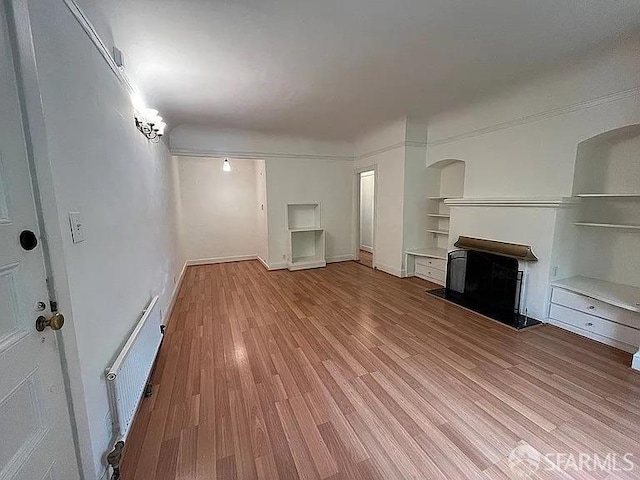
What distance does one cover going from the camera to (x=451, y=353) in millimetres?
2482

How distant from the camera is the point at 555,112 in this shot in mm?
2943

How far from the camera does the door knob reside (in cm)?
95

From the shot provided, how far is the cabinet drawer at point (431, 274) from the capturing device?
4.41m

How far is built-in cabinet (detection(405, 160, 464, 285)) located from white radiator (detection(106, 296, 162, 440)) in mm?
3985

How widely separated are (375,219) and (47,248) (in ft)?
16.3

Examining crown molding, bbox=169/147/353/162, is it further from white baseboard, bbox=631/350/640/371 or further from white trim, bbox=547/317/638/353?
white baseboard, bbox=631/350/640/371

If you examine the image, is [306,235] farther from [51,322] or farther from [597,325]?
[51,322]

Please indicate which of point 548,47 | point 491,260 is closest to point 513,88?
point 548,47

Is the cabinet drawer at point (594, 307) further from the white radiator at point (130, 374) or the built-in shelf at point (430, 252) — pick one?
the white radiator at point (130, 374)

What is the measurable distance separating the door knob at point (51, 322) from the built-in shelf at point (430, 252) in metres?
4.39

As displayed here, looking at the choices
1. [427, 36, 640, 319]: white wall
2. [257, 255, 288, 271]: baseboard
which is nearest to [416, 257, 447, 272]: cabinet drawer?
[427, 36, 640, 319]: white wall

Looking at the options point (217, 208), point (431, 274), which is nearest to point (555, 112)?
point (431, 274)

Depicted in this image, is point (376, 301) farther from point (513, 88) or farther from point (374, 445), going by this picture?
point (513, 88)

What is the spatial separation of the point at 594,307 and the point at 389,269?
2866 millimetres
